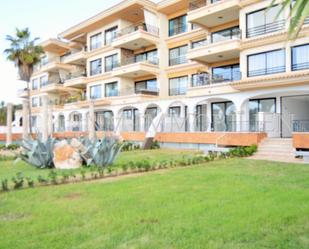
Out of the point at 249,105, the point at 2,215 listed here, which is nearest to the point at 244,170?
the point at 2,215

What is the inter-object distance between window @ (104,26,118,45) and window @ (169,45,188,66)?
8051 millimetres

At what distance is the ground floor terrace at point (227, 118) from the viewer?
914 inches

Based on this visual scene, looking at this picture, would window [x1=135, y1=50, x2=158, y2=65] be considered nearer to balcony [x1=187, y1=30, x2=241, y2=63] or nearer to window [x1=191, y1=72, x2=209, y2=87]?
window [x1=191, y1=72, x2=209, y2=87]

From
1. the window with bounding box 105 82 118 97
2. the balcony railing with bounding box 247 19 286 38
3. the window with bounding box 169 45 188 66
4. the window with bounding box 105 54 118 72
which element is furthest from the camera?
the window with bounding box 105 54 118 72

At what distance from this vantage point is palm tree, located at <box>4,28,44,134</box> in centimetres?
4216

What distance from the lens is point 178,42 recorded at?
36000mm

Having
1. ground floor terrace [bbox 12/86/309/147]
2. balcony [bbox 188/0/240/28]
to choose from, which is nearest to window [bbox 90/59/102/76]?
ground floor terrace [bbox 12/86/309/147]

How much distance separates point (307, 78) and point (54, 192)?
1765cm

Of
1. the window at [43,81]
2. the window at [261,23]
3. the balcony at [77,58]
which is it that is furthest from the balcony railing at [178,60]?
the window at [43,81]

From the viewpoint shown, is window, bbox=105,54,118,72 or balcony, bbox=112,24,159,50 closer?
balcony, bbox=112,24,159,50

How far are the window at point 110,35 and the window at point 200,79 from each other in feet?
42.1

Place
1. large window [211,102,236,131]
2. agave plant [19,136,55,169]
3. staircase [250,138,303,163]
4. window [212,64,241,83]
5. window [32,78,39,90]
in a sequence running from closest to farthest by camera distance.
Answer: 1. agave plant [19,136,55,169]
2. staircase [250,138,303,163]
3. large window [211,102,236,131]
4. window [212,64,241,83]
5. window [32,78,39,90]

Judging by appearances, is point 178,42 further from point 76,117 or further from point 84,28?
point 76,117

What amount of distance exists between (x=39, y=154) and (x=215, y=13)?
741 inches
